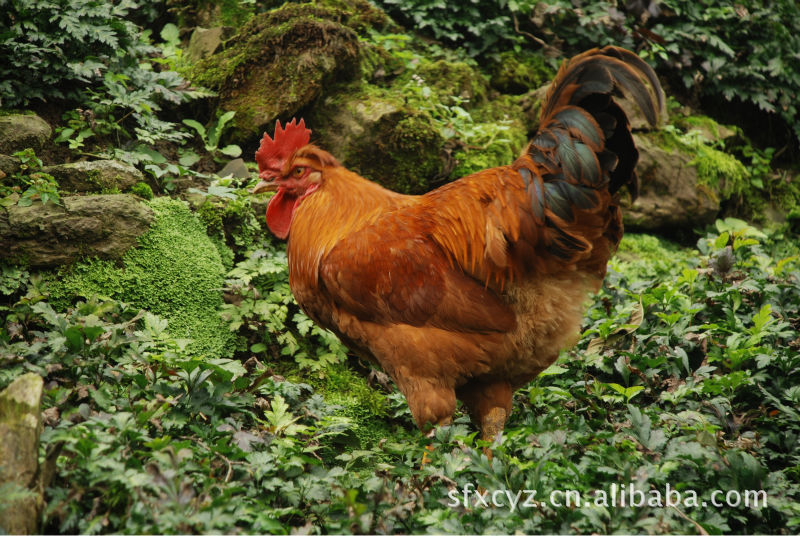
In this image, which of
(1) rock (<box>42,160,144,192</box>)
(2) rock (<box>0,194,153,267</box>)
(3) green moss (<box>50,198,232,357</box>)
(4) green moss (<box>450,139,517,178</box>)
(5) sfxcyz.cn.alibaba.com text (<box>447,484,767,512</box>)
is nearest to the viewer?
(5) sfxcyz.cn.alibaba.com text (<box>447,484,767,512</box>)

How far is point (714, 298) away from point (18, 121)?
A: 6.15 meters

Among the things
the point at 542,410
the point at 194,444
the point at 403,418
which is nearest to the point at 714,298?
the point at 542,410

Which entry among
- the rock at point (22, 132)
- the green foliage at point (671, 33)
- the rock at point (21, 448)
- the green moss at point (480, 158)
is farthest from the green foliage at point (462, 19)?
the rock at point (21, 448)

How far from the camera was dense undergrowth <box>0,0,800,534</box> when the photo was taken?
2.67 m

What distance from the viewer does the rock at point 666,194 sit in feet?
26.7

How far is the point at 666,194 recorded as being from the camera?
824cm

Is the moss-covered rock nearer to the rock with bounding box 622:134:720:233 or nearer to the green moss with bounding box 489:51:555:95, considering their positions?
the green moss with bounding box 489:51:555:95

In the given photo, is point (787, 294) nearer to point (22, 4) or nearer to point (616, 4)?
point (616, 4)

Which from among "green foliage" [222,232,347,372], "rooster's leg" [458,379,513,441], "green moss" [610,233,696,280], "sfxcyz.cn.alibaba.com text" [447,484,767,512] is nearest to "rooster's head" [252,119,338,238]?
"green foliage" [222,232,347,372]

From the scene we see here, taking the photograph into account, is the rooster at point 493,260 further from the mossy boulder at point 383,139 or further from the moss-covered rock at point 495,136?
the moss-covered rock at point 495,136

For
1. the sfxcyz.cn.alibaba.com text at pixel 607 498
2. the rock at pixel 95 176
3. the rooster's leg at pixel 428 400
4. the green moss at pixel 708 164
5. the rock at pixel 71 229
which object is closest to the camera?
the sfxcyz.cn.alibaba.com text at pixel 607 498

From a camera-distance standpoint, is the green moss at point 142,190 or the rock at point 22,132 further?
the green moss at point 142,190

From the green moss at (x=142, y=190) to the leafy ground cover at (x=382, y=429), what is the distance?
102cm

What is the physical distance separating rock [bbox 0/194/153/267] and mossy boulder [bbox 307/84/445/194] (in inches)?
94.6
